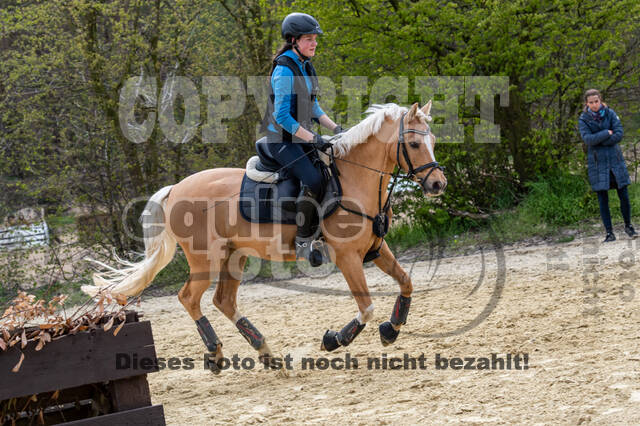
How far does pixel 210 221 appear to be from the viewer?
6.25 meters

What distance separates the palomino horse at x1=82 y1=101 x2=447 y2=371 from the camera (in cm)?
544

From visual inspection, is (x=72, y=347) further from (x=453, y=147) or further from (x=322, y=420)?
(x=453, y=147)

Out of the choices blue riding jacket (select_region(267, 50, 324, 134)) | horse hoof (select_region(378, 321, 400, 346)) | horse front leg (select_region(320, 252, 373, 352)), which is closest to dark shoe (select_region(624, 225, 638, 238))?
horse hoof (select_region(378, 321, 400, 346))

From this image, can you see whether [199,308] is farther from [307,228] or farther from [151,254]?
[307,228]

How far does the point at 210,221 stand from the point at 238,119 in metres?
6.92

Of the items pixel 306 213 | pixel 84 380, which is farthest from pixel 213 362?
pixel 84 380

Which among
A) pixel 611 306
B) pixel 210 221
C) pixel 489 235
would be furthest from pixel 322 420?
pixel 489 235

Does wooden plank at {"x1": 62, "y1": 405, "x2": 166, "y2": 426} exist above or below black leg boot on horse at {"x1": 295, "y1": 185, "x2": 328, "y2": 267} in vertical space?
below

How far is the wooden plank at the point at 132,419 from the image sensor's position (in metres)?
3.43

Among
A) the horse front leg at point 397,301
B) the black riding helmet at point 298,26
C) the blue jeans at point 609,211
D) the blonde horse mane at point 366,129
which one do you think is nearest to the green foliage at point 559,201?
the blue jeans at point 609,211

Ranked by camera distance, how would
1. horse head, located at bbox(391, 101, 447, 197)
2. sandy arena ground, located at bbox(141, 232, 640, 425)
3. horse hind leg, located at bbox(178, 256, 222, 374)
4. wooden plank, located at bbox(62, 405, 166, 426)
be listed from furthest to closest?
horse hind leg, located at bbox(178, 256, 222, 374), horse head, located at bbox(391, 101, 447, 197), sandy arena ground, located at bbox(141, 232, 640, 425), wooden plank, located at bbox(62, 405, 166, 426)

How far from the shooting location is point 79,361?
3.44m

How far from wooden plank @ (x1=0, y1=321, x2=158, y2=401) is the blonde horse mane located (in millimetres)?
2701

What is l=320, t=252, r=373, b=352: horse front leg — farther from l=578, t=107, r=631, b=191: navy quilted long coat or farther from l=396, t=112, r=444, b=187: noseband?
l=578, t=107, r=631, b=191: navy quilted long coat
